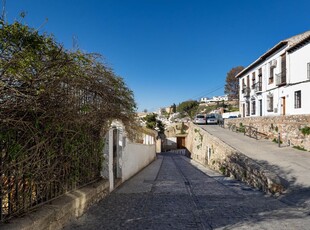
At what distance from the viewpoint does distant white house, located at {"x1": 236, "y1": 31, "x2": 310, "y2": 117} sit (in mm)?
18375

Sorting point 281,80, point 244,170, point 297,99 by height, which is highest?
point 281,80

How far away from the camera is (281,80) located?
2169 cm

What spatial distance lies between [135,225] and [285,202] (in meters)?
4.14

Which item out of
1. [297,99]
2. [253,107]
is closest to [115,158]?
[297,99]

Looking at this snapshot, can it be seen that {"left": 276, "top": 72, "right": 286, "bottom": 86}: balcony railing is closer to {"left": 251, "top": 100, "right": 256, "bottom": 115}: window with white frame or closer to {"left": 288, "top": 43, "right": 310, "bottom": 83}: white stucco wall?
{"left": 288, "top": 43, "right": 310, "bottom": 83}: white stucco wall

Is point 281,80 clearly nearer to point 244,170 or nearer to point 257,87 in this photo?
point 257,87

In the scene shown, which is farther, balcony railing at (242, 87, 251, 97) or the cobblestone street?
balcony railing at (242, 87, 251, 97)

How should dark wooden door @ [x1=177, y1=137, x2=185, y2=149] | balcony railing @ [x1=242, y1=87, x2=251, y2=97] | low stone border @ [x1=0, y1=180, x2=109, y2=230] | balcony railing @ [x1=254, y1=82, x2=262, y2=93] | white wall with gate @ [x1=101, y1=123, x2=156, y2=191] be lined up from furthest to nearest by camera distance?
1. dark wooden door @ [x1=177, y1=137, x2=185, y2=149]
2. balcony railing @ [x1=242, y1=87, x2=251, y2=97]
3. balcony railing @ [x1=254, y1=82, x2=262, y2=93]
4. white wall with gate @ [x1=101, y1=123, x2=156, y2=191]
5. low stone border @ [x1=0, y1=180, x2=109, y2=230]

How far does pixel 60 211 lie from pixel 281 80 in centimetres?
2194

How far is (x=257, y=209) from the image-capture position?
5.53 m

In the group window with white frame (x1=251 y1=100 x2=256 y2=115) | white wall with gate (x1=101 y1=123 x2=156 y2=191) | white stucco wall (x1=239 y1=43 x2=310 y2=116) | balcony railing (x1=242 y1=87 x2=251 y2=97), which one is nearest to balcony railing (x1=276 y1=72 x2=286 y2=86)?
white stucco wall (x1=239 y1=43 x2=310 y2=116)

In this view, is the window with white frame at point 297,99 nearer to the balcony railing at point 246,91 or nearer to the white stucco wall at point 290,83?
the white stucco wall at point 290,83

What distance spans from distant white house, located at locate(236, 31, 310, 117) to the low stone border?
17.4 metres

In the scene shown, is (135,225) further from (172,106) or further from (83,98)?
(172,106)
